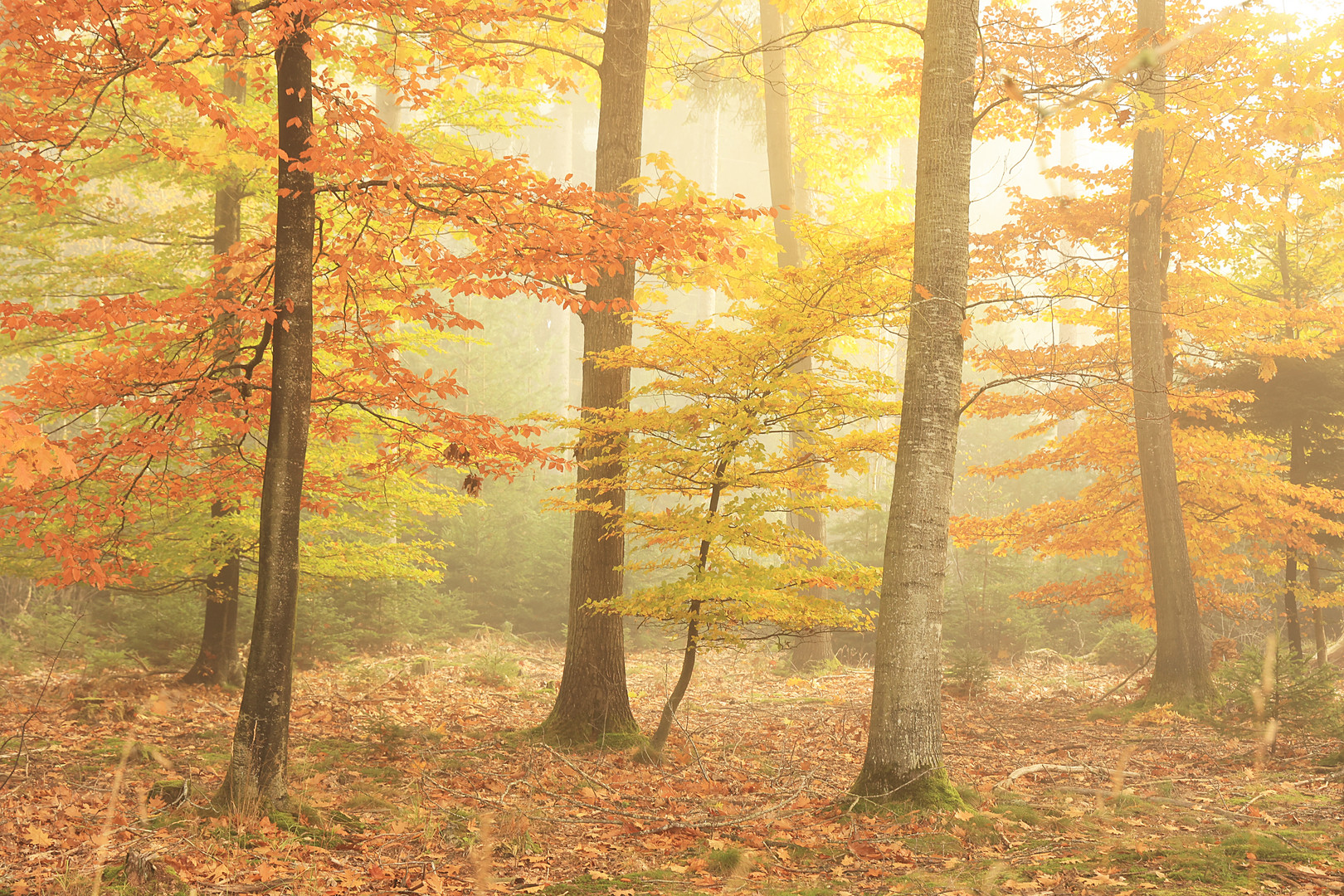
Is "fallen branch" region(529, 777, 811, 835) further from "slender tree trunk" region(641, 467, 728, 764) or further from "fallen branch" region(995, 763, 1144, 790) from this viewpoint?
"fallen branch" region(995, 763, 1144, 790)

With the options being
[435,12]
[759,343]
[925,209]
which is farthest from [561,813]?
[435,12]

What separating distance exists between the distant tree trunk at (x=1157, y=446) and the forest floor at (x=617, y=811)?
1160mm

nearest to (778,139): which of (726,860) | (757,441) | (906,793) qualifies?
(757,441)

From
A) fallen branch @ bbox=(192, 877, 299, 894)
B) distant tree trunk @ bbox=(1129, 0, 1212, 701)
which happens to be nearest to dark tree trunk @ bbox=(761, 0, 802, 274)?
distant tree trunk @ bbox=(1129, 0, 1212, 701)

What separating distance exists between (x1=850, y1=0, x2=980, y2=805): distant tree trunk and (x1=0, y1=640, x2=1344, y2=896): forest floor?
470 mm

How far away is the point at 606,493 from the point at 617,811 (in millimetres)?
2921

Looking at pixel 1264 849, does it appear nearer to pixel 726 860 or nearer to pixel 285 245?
pixel 726 860

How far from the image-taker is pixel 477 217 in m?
5.95

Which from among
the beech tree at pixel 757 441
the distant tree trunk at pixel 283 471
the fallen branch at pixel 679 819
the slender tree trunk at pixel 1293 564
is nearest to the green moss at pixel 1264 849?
the fallen branch at pixel 679 819

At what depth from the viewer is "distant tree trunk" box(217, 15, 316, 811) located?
5047mm

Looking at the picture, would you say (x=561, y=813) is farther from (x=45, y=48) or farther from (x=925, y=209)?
(x=45, y=48)

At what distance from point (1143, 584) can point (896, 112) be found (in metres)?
9.95

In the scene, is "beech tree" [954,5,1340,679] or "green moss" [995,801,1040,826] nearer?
"green moss" [995,801,1040,826]

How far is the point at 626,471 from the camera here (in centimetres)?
699
